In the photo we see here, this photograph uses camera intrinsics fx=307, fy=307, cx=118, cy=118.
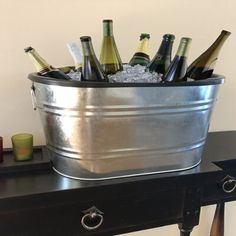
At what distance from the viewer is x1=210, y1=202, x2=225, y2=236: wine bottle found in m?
1.24

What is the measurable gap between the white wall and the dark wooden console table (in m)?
0.20

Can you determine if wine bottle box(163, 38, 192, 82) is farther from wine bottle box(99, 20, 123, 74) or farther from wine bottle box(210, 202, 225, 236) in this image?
wine bottle box(210, 202, 225, 236)

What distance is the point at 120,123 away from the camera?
0.71m

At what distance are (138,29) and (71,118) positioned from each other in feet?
1.69

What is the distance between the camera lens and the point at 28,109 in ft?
3.25

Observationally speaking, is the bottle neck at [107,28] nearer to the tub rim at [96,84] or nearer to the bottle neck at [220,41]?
the tub rim at [96,84]

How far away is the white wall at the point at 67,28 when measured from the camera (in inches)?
36.9

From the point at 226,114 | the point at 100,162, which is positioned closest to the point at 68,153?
the point at 100,162

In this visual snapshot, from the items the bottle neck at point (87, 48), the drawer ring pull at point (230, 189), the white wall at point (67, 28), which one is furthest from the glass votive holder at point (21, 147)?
the drawer ring pull at point (230, 189)

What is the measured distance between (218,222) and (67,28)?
3.12 ft

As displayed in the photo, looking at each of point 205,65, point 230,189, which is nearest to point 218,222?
point 230,189

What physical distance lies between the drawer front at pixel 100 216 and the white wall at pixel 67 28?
0.37m

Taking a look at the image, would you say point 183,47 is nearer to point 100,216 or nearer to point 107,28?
point 107,28

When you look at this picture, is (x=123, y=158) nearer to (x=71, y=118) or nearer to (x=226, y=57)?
(x=71, y=118)
